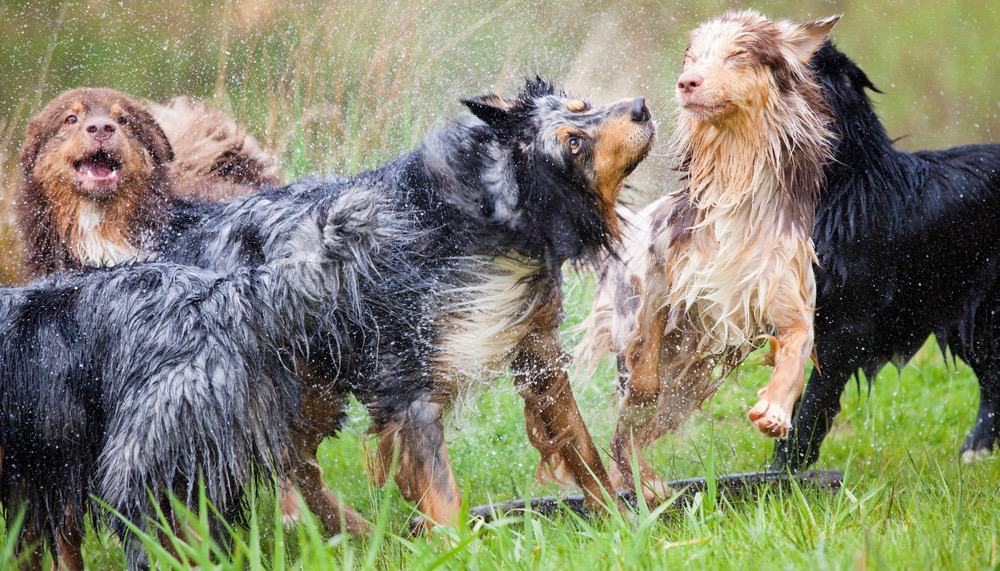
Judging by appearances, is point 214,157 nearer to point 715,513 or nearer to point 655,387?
point 655,387

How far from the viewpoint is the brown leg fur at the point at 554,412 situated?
4000mm

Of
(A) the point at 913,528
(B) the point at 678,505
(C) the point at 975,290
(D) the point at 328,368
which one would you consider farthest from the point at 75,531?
(C) the point at 975,290

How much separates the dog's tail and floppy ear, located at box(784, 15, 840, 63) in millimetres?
2494

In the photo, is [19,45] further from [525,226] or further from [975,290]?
[975,290]

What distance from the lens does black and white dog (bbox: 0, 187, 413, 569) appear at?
322cm

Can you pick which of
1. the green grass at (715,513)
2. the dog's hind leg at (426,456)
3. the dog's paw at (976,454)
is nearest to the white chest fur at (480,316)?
the dog's hind leg at (426,456)

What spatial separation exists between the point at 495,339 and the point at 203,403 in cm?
107

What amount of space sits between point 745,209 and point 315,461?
2057 mm

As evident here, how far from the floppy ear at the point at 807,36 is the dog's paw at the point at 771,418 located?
135 cm

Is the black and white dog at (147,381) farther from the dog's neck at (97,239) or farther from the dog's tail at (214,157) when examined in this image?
the dog's tail at (214,157)

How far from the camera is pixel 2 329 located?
3369 mm

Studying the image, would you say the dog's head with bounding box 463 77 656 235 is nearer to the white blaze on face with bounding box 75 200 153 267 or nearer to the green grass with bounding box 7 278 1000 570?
the green grass with bounding box 7 278 1000 570

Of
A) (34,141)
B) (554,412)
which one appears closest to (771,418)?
(554,412)

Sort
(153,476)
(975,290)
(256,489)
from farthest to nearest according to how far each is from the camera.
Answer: (975,290) < (256,489) < (153,476)
